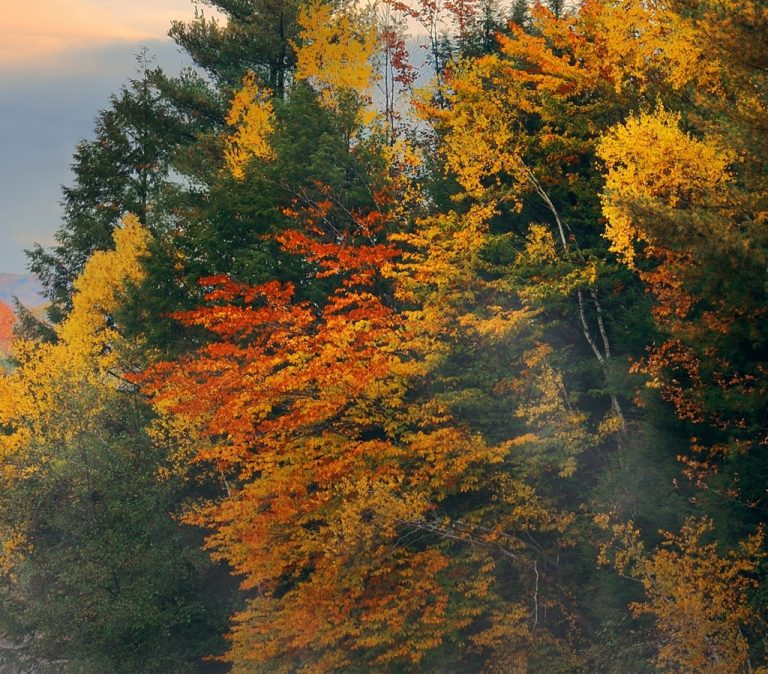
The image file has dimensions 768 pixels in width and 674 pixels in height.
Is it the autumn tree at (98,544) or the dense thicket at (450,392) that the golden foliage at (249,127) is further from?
the autumn tree at (98,544)

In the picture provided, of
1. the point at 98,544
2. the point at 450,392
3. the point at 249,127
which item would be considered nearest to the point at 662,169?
the point at 450,392

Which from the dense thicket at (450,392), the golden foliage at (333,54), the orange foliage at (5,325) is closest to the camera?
the dense thicket at (450,392)

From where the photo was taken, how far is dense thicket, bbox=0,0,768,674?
15.2 m

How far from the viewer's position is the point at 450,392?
64.4 ft

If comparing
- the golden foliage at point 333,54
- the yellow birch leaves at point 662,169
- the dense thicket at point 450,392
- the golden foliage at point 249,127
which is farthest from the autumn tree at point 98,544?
the yellow birch leaves at point 662,169

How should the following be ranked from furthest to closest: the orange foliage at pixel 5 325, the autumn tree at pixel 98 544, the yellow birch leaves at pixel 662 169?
the orange foliage at pixel 5 325, the autumn tree at pixel 98 544, the yellow birch leaves at pixel 662 169

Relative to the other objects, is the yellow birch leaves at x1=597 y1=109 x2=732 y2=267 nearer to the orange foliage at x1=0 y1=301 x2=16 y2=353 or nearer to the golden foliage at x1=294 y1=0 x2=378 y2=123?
the golden foliage at x1=294 y1=0 x2=378 y2=123

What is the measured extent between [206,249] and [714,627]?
1720 centimetres

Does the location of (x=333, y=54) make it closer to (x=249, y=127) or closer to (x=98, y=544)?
(x=249, y=127)

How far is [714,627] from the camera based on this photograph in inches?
595

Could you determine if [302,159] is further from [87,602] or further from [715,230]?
[715,230]

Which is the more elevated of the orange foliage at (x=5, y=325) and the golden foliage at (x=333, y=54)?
the orange foliage at (x=5, y=325)

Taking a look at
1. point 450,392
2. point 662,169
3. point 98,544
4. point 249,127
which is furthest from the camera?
point 249,127

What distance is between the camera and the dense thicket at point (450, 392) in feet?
49.9
